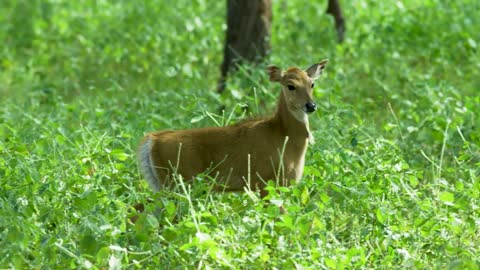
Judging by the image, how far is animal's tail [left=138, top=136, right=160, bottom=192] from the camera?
753 centimetres

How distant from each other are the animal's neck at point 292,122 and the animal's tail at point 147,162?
1002 millimetres

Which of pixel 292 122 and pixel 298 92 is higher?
pixel 298 92

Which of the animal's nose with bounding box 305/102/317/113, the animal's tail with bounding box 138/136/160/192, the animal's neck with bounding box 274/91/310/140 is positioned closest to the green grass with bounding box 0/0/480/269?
the animal's tail with bounding box 138/136/160/192

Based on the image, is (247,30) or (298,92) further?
(247,30)

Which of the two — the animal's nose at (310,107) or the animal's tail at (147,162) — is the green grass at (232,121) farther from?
the animal's nose at (310,107)

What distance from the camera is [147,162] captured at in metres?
7.54

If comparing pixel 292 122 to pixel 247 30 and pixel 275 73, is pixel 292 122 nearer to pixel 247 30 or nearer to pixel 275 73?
pixel 275 73

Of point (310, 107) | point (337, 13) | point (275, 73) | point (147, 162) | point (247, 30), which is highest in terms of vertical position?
point (275, 73)

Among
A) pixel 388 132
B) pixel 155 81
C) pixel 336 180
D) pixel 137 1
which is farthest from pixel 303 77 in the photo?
pixel 137 1

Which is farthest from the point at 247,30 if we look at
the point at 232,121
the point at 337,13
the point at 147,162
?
the point at 147,162

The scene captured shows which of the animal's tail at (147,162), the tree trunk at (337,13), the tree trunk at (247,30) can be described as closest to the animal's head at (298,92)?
the animal's tail at (147,162)

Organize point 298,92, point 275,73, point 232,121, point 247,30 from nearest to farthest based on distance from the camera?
1. point 298,92
2. point 275,73
3. point 232,121
4. point 247,30

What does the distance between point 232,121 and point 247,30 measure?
313 centimetres

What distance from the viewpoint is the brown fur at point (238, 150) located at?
296 inches
